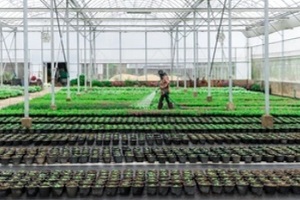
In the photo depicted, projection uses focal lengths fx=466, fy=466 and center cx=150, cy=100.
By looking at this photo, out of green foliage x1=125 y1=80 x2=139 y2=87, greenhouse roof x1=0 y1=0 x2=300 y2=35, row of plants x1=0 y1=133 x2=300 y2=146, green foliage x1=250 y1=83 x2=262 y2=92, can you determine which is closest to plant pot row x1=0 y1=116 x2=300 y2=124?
row of plants x1=0 y1=133 x2=300 y2=146

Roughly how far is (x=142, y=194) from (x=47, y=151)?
8.26 ft

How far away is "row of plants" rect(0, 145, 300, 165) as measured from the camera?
279 inches

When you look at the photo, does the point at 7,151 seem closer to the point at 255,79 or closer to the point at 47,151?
the point at 47,151

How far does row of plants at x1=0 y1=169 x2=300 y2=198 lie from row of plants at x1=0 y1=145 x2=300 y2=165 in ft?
2.68

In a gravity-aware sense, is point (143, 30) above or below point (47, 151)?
above

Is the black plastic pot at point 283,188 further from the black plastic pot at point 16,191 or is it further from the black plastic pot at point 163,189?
the black plastic pot at point 16,191

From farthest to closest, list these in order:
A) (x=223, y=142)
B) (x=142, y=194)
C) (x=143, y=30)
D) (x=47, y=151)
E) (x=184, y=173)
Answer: (x=143, y=30), (x=223, y=142), (x=47, y=151), (x=184, y=173), (x=142, y=194)

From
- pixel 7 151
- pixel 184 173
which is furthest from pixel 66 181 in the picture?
pixel 7 151

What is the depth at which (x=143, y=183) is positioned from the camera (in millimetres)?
5742

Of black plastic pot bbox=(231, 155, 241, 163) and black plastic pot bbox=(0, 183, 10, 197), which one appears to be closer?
black plastic pot bbox=(0, 183, 10, 197)

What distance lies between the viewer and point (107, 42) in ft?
128

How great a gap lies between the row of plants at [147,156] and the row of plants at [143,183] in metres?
0.82

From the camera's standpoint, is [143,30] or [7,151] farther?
[143,30]

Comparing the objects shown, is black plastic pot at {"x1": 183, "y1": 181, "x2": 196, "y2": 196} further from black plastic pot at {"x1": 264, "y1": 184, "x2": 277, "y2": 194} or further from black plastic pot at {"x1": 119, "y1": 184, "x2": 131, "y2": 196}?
black plastic pot at {"x1": 264, "y1": 184, "x2": 277, "y2": 194}
